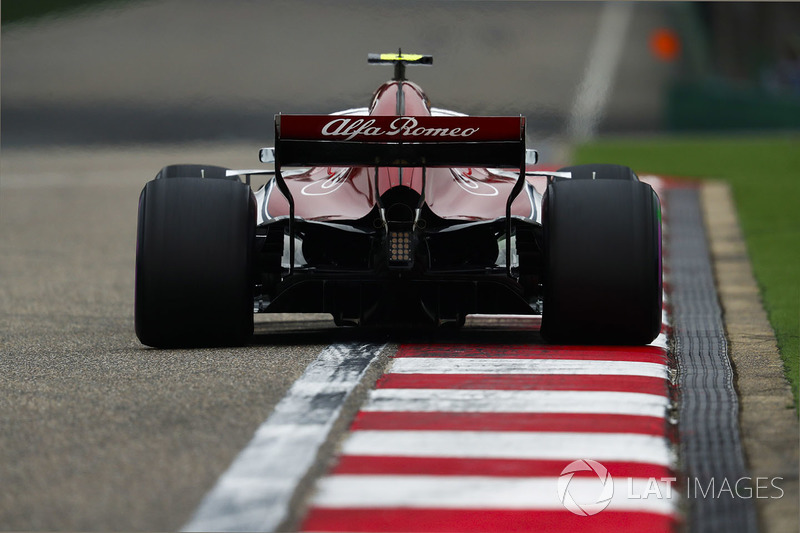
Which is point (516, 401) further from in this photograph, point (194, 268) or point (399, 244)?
point (194, 268)

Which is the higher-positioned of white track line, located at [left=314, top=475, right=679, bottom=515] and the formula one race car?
the formula one race car

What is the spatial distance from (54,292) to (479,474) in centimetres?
756

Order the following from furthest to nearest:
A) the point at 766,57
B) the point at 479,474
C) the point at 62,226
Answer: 1. the point at 766,57
2. the point at 62,226
3. the point at 479,474

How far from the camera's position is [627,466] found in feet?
19.9

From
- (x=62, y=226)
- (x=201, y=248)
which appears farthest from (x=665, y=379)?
(x=62, y=226)

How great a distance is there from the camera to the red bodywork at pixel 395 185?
9.02 metres

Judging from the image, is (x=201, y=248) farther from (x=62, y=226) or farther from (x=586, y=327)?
(x=62, y=226)

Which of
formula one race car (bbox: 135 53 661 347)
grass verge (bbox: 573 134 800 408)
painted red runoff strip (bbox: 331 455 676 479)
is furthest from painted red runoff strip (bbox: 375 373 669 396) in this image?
painted red runoff strip (bbox: 331 455 676 479)

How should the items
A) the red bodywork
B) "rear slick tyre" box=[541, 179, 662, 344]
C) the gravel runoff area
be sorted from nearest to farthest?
the gravel runoff area → "rear slick tyre" box=[541, 179, 662, 344] → the red bodywork

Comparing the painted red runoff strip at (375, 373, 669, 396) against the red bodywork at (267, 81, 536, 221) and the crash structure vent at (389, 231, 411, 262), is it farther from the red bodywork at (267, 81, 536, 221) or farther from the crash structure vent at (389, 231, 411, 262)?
the red bodywork at (267, 81, 536, 221)

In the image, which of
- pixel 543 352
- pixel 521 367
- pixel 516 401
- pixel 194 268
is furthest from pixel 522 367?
pixel 194 268

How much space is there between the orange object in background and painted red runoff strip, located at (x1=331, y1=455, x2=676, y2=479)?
46.9 m

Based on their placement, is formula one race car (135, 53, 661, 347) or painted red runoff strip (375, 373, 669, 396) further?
formula one race car (135, 53, 661, 347)

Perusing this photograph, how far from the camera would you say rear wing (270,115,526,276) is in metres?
8.75
